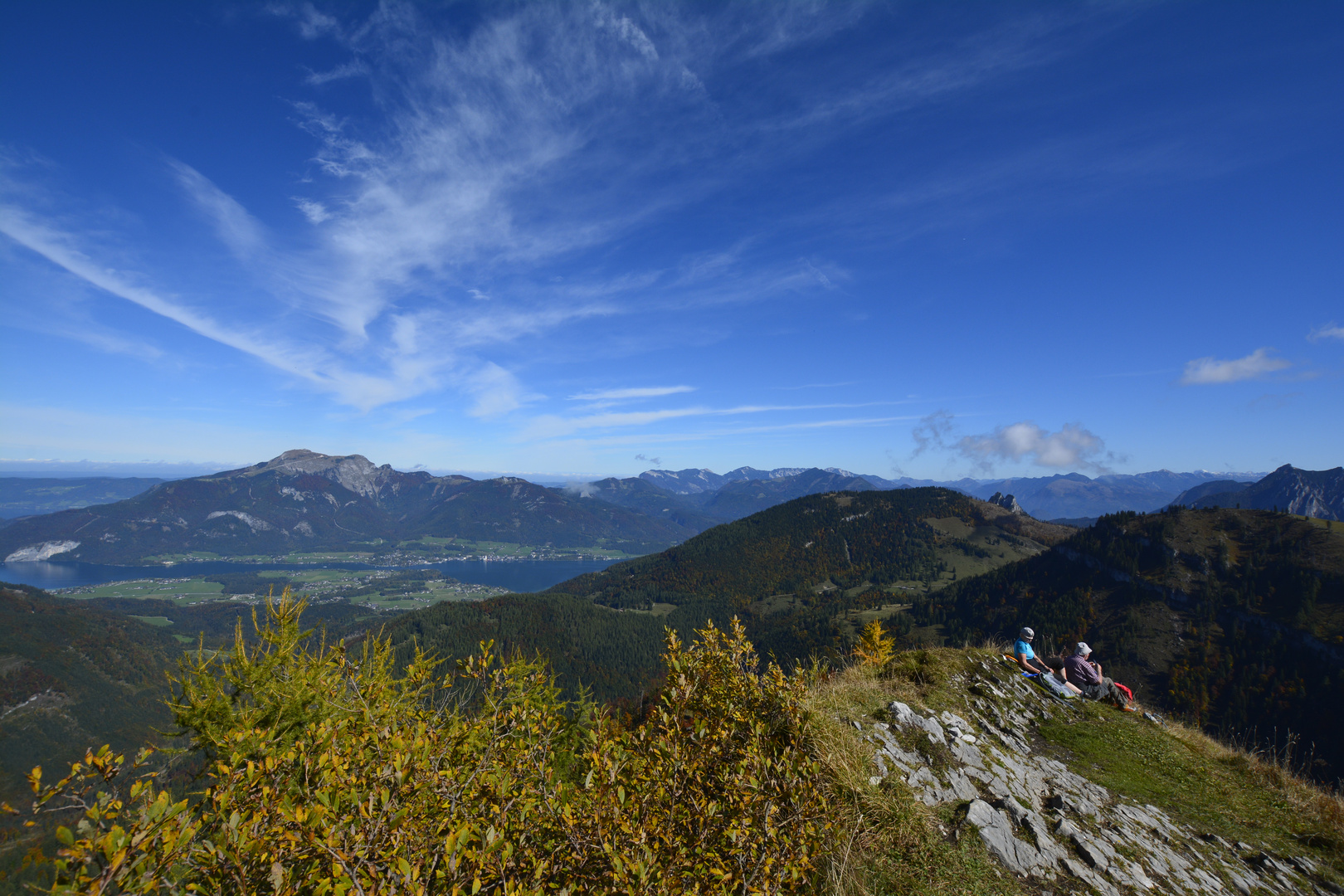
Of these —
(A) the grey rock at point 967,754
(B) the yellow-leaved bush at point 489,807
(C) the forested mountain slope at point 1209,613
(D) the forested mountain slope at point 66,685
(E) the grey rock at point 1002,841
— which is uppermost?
(B) the yellow-leaved bush at point 489,807

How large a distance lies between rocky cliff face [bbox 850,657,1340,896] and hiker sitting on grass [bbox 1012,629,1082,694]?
4228mm

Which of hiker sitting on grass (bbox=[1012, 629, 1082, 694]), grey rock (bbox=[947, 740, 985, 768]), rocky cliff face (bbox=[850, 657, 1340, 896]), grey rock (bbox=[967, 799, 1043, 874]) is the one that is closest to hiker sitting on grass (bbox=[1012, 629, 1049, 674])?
hiker sitting on grass (bbox=[1012, 629, 1082, 694])

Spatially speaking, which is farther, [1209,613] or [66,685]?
[66,685]

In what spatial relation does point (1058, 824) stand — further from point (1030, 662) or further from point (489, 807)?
point (489, 807)

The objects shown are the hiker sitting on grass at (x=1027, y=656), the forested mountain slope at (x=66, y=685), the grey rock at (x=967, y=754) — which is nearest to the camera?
the grey rock at (x=967, y=754)

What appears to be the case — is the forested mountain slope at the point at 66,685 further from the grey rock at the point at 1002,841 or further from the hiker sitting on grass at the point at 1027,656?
the grey rock at the point at 1002,841

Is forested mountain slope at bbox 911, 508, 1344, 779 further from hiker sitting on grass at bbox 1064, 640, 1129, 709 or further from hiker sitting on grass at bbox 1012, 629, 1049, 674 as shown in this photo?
hiker sitting on grass at bbox 1012, 629, 1049, 674

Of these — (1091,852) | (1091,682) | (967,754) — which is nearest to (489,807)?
(967,754)

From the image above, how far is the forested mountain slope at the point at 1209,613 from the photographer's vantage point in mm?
116438

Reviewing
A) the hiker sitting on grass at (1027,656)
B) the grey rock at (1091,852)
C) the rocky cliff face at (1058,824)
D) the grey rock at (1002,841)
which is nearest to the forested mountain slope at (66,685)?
the rocky cliff face at (1058,824)

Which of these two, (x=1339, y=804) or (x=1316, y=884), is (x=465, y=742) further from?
(x=1339, y=804)

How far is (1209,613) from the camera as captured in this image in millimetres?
144500

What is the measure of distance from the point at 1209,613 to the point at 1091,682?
590 feet

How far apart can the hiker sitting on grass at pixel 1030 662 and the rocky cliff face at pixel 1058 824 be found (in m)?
4.23
